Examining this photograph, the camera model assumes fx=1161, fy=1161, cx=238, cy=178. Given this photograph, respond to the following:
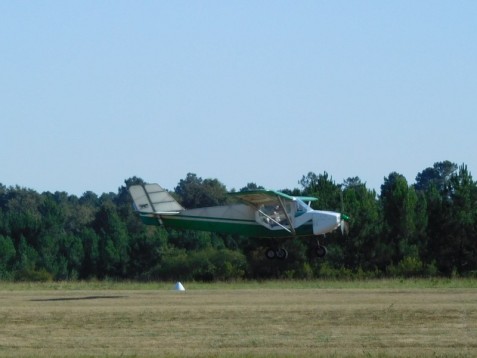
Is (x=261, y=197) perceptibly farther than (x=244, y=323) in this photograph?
Yes

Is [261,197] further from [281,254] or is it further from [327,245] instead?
[327,245]

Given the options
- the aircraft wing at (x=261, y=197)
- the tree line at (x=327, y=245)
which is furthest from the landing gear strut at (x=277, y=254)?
the tree line at (x=327, y=245)

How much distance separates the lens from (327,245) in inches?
2446

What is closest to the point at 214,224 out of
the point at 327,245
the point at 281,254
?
the point at 281,254

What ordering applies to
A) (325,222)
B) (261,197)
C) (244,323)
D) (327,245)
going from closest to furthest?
1. (244,323)
2. (325,222)
3. (261,197)
4. (327,245)

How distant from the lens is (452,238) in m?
61.6

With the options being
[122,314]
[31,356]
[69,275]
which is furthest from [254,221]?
[69,275]

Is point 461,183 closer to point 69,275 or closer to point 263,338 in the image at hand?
point 69,275

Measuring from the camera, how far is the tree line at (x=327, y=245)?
60250 millimetres

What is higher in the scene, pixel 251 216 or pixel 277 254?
pixel 251 216

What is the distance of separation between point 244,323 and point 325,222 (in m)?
15.3

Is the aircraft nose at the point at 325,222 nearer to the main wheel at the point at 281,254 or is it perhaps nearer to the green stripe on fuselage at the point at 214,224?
the green stripe on fuselage at the point at 214,224

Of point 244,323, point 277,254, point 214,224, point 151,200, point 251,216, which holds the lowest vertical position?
point 244,323

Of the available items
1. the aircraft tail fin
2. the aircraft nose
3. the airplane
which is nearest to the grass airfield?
the aircraft nose
